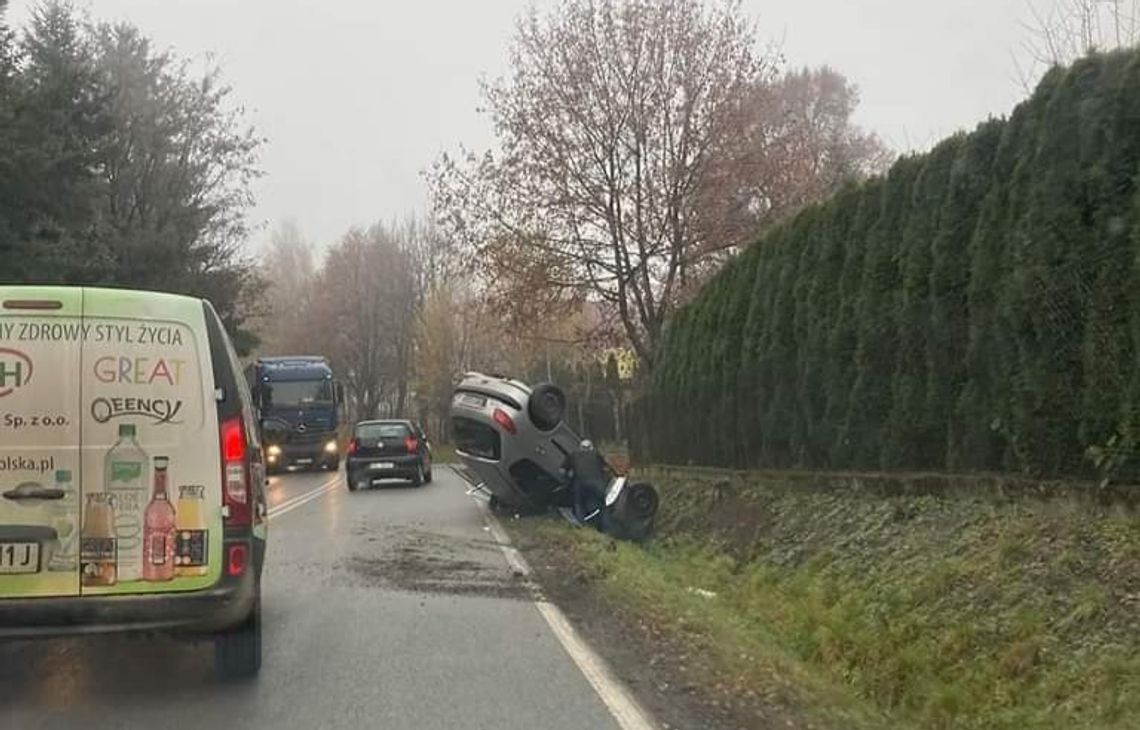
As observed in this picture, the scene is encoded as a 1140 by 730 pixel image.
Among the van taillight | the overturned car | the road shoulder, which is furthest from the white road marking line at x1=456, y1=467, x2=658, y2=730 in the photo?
the overturned car

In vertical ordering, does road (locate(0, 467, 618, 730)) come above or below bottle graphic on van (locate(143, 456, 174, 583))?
below

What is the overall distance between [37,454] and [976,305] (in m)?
7.24

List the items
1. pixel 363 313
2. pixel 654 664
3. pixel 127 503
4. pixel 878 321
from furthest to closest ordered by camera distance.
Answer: pixel 363 313 < pixel 878 321 < pixel 654 664 < pixel 127 503

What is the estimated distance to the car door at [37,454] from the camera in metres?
6.09

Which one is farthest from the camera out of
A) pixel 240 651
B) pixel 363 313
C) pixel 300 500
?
pixel 363 313

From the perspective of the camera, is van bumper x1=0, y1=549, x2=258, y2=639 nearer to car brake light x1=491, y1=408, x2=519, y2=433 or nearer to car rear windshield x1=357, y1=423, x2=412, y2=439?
car brake light x1=491, y1=408, x2=519, y2=433

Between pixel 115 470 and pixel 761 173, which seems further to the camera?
pixel 761 173

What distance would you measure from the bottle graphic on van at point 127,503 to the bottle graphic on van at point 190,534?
0.18 metres

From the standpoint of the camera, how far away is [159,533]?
6250 mm

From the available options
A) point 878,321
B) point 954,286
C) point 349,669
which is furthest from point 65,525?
point 878,321

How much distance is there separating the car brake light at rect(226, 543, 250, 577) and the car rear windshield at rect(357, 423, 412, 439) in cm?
2251

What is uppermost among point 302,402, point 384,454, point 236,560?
point 302,402

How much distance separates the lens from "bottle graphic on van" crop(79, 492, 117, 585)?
20.2 ft

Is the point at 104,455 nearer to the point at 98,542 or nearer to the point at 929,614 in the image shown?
the point at 98,542
